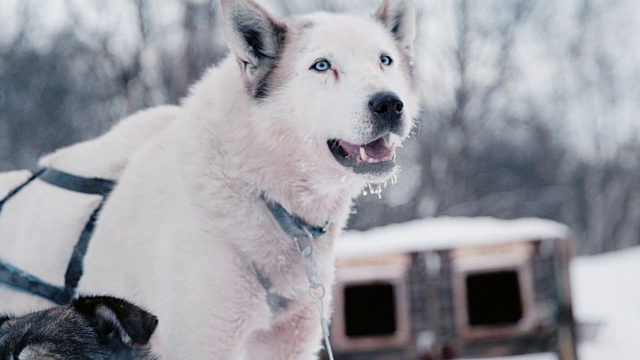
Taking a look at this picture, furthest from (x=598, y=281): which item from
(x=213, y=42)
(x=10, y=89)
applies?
(x=10, y=89)

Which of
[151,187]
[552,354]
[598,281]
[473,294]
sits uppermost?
[151,187]

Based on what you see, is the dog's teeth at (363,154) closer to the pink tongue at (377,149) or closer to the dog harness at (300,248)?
the pink tongue at (377,149)

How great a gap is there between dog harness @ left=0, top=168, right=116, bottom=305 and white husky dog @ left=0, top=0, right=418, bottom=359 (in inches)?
1.8

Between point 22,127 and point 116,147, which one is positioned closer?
point 116,147

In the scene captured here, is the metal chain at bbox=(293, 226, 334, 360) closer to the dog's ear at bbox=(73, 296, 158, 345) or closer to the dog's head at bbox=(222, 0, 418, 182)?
the dog's head at bbox=(222, 0, 418, 182)

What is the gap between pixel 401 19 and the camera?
3438mm

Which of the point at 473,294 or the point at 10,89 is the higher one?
the point at 10,89

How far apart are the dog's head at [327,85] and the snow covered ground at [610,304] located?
287 inches

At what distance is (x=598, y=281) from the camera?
15.1 metres

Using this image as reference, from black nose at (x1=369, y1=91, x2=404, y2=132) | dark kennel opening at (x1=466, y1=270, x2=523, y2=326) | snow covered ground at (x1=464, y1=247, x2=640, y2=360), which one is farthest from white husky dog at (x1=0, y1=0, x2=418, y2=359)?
snow covered ground at (x1=464, y1=247, x2=640, y2=360)

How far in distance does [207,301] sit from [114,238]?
0.52 meters

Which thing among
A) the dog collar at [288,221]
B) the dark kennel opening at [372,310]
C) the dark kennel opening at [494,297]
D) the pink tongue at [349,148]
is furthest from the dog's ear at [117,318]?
the dark kennel opening at [494,297]

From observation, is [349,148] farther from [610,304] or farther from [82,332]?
[610,304]

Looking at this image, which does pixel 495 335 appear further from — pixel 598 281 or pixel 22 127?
pixel 22 127
